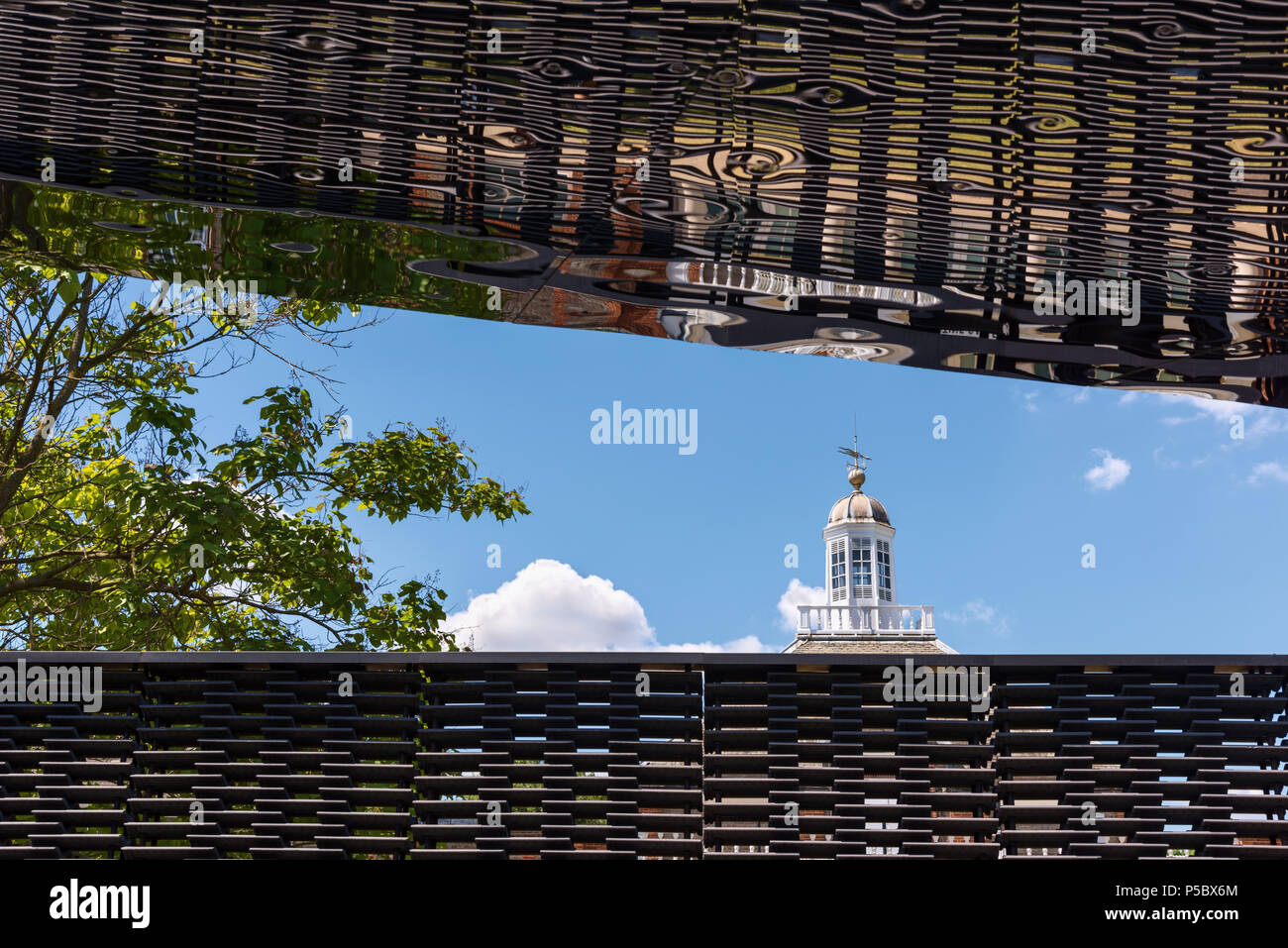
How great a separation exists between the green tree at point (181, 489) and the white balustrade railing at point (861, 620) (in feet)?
64.8

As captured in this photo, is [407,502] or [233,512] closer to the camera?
[233,512]

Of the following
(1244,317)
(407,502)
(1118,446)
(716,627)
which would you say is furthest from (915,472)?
(1244,317)

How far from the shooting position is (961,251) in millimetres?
2270

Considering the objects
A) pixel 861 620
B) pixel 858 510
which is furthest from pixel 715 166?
pixel 858 510

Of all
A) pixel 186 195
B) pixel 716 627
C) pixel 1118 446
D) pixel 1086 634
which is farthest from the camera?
pixel 1118 446

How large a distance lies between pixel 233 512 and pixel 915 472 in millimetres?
25966
